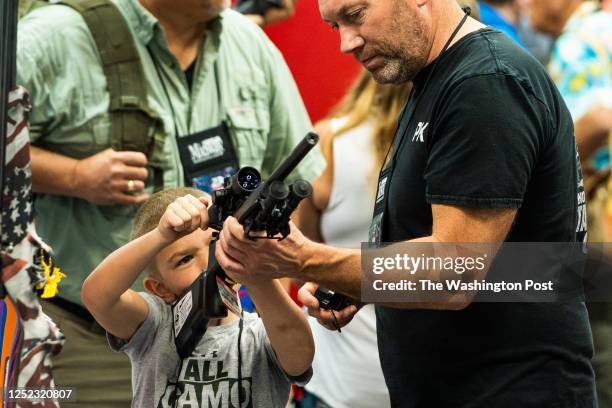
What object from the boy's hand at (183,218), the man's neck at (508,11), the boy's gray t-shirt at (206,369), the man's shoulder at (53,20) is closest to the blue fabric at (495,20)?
the man's neck at (508,11)

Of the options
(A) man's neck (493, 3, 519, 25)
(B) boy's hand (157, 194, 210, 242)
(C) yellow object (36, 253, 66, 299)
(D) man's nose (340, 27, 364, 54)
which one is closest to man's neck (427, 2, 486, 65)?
(D) man's nose (340, 27, 364, 54)

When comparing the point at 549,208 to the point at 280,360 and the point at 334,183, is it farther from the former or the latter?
the point at 334,183

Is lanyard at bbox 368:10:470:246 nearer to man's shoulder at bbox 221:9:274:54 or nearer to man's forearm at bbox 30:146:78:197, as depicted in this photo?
man's forearm at bbox 30:146:78:197

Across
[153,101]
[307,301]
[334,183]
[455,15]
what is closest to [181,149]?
[153,101]

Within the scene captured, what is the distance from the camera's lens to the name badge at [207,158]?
3.36 metres

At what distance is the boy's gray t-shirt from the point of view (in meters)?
2.61

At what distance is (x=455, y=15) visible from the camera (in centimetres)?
254

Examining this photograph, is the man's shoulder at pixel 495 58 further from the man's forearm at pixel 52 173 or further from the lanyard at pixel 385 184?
the man's forearm at pixel 52 173

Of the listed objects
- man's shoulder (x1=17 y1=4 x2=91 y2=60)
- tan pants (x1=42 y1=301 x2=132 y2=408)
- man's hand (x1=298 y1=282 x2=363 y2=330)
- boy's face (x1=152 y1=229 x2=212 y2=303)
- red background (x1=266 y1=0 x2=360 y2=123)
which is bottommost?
tan pants (x1=42 y1=301 x2=132 y2=408)

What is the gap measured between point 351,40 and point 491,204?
47 cm

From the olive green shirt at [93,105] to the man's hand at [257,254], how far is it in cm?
102

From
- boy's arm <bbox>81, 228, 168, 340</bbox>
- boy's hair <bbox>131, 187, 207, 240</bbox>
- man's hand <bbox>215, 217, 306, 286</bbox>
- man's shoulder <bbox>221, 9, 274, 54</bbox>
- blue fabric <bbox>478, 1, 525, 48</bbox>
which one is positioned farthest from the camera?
blue fabric <bbox>478, 1, 525, 48</bbox>

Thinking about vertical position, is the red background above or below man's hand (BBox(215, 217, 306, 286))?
below

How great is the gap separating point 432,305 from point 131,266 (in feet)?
2.11
